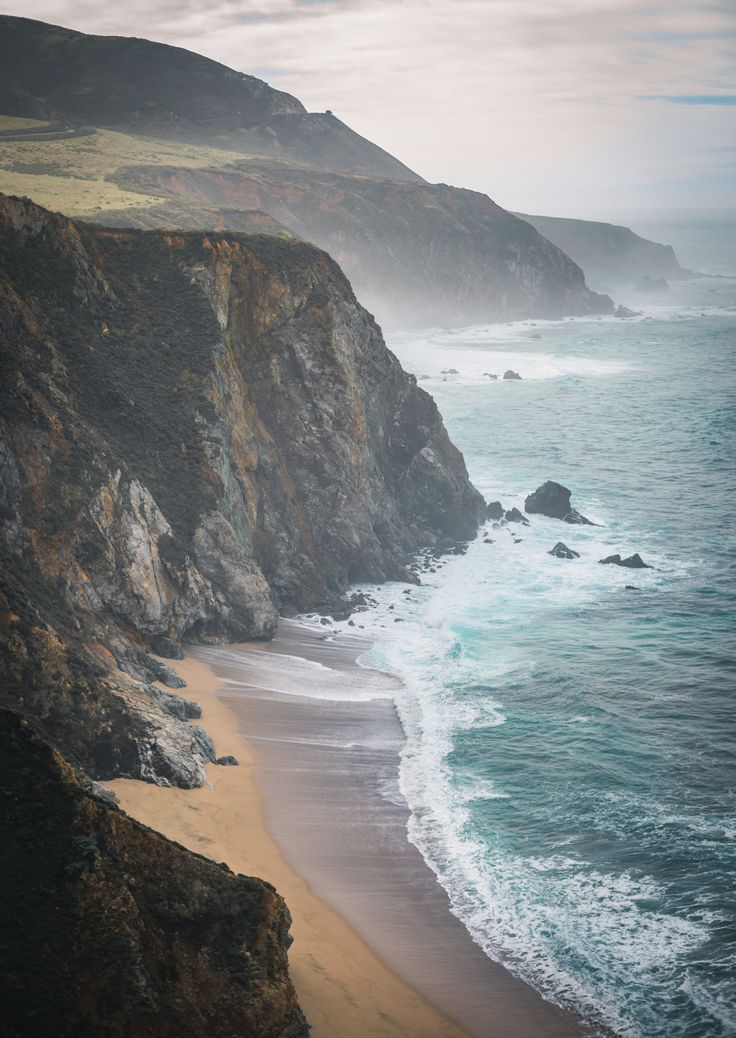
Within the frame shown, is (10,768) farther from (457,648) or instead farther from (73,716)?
(457,648)

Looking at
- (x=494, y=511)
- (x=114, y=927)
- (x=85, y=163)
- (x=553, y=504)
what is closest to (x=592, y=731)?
(x=114, y=927)

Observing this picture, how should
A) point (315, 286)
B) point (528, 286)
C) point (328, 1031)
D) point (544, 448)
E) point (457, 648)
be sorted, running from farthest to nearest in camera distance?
1. point (528, 286)
2. point (544, 448)
3. point (315, 286)
4. point (457, 648)
5. point (328, 1031)

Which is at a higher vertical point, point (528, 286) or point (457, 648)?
point (528, 286)

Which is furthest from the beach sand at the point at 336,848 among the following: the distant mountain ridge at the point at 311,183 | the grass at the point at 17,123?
the grass at the point at 17,123

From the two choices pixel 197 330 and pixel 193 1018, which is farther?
pixel 197 330

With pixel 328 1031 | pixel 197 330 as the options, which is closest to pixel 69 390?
pixel 197 330

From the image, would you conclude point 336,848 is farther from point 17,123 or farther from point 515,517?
point 17,123
